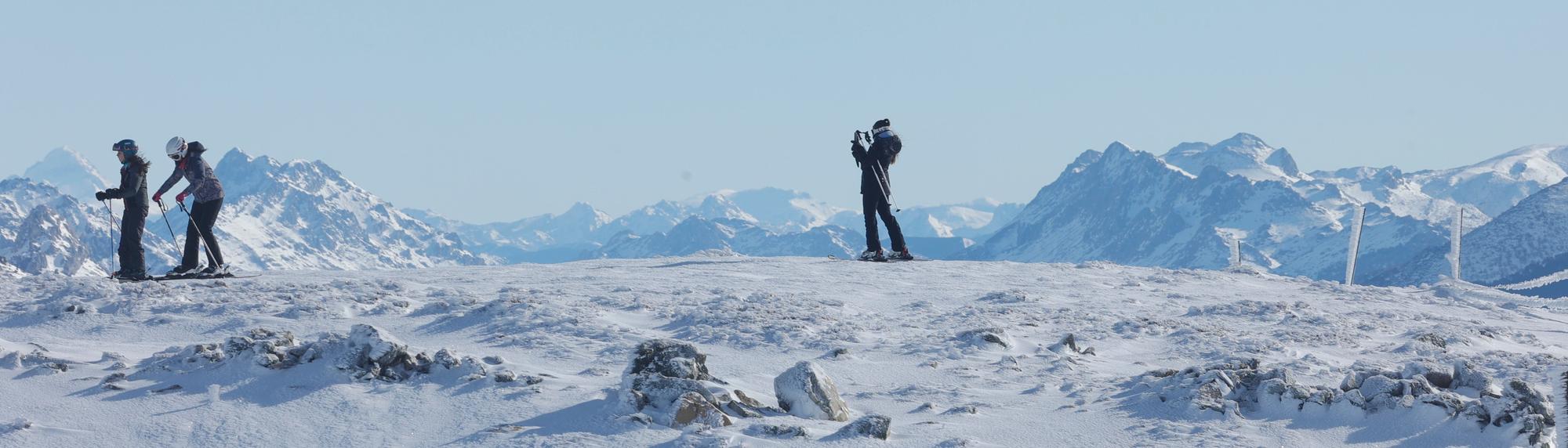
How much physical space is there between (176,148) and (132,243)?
58.7 inches

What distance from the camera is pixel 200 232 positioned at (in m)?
20.8

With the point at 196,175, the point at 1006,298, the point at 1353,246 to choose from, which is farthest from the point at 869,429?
the point at 1353,246

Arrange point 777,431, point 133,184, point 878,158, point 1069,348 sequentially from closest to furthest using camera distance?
point 777,431, point 1069,348, point 133,184, point 878,158

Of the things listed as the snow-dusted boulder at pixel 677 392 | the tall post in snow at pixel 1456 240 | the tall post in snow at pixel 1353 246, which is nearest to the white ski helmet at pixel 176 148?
the snow-dusted boulder at pixel 677 392

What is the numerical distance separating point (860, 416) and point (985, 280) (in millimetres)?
11920

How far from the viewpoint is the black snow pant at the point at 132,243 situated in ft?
66.4

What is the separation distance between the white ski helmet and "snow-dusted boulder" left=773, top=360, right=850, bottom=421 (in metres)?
11.8

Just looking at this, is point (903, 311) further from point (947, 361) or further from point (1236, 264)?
point (1236, 264)

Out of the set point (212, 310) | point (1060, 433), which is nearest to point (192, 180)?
point (212, 310)

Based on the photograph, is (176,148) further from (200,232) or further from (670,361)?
(670,361)

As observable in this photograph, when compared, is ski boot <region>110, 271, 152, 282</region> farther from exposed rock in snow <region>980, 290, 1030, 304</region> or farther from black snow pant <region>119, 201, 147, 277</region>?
exposed rock in snow <region>980, 290, 1030, 304</region>

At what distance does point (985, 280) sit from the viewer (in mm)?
23688

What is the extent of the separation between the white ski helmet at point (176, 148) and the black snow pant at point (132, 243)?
78 centimetres

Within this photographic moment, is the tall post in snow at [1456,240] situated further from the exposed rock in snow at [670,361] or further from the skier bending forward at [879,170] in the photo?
the exposed rock in snow at [670,361]
